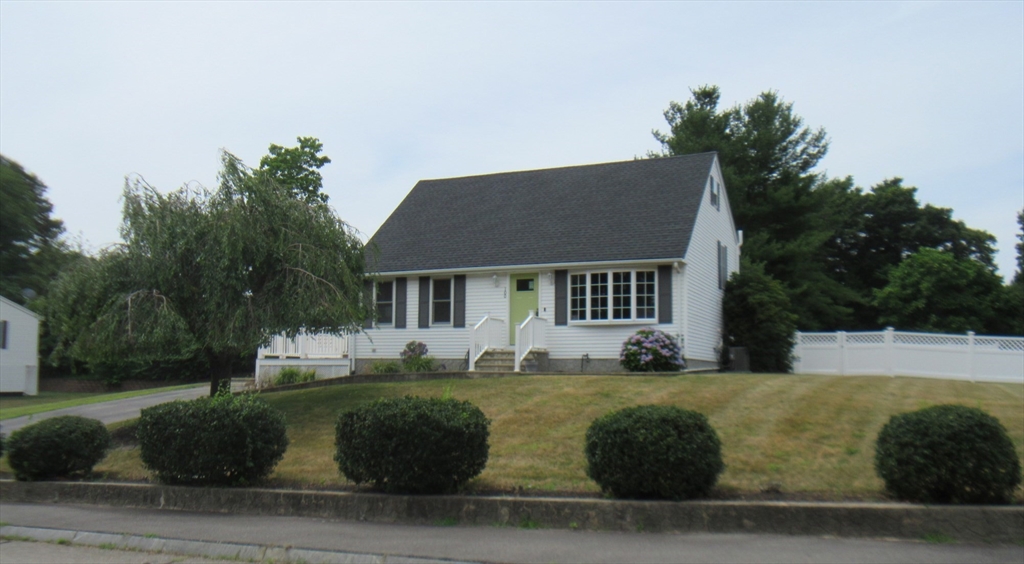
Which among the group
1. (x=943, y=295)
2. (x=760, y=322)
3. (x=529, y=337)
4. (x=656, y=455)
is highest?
(x=943, y=295)

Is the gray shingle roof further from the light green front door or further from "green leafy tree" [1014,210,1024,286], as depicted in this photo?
"green leafy tree" [1014,210,1024,286]

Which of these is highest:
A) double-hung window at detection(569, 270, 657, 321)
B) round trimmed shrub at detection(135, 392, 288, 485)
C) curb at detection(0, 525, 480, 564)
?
double-hung window at detection(569, 270, 657, 321)

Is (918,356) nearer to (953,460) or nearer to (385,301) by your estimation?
(385,301)

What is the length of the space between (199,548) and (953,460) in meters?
7.70

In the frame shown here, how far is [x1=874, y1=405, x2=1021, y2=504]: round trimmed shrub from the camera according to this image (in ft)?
27.8

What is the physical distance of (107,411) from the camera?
2323 centimetres

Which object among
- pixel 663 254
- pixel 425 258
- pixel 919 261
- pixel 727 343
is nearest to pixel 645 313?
pixel 663 254

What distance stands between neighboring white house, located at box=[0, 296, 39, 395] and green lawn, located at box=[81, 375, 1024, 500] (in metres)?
24.3

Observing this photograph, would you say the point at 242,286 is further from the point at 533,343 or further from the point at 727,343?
the point at 727,343

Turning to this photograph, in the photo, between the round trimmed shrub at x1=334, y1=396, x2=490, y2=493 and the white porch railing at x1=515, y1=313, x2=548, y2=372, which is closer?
the round trimmed shrub at x1=334, y1=396, x2=490, y2=493

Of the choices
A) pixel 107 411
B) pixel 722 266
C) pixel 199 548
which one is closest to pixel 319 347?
pixel 107 411

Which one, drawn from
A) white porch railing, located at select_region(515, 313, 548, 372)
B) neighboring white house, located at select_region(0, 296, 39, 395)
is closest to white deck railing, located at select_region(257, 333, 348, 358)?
white porch railing, located at select_region(515, 313, 548, 372)

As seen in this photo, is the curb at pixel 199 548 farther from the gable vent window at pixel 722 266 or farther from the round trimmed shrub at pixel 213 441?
the gable vent window at pixel 722 266

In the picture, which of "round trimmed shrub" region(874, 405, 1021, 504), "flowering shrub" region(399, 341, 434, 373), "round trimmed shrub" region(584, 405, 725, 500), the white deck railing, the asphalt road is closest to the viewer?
the asphalt road
